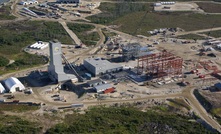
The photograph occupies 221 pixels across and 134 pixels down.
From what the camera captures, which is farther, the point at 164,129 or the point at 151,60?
the point at 151,60

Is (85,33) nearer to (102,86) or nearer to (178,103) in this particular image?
(102,86)

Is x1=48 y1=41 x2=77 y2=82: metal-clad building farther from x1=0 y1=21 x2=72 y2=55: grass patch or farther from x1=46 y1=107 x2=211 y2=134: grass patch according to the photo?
x1=0 y1=21 x2=72 y2=55: grass patch

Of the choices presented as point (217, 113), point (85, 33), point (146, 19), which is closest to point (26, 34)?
point (85, 33)

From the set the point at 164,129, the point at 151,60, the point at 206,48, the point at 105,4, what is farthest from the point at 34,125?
the point at 105,4

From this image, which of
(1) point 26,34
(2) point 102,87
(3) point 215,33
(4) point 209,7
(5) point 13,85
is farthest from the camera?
(4) point 209,7

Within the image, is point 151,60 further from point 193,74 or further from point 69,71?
point 69,71

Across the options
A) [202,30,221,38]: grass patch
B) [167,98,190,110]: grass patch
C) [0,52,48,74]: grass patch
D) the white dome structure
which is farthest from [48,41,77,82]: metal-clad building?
[202,30,221,38]: grass patch
